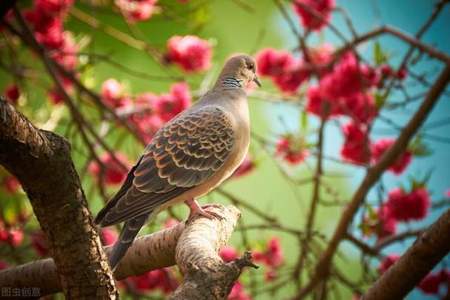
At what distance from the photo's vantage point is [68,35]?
2.40 meters

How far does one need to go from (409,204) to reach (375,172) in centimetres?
A: 29

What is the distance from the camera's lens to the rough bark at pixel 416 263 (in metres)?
1.22

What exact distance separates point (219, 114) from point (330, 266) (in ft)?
1.90

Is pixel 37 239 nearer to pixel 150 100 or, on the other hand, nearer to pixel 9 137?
pixel 150 100

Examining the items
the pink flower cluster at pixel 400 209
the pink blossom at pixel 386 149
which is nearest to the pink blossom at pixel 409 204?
the pink flower cluster at pixel 400 209

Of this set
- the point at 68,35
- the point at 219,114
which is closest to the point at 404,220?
the point at 219,114

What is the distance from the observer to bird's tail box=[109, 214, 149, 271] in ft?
4.46

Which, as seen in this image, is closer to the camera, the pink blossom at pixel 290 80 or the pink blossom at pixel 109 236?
the pink blossom at pixel 109 236

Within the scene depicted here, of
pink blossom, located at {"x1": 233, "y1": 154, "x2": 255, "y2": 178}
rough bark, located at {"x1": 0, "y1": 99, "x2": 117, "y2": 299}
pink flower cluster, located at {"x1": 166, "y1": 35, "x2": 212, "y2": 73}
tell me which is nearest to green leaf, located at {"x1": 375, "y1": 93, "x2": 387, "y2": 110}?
pink blossom, located at {"x1": 233, "y1": 154, "x2": 255, "y2": 178}

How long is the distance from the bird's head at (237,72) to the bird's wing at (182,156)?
0.18m

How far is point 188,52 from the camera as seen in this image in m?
2.28

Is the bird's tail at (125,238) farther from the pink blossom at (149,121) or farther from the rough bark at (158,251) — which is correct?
the pink blossom at (149,121)

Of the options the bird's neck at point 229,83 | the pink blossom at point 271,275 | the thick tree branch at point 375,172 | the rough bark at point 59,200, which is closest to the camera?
the rough bark at point 59,200

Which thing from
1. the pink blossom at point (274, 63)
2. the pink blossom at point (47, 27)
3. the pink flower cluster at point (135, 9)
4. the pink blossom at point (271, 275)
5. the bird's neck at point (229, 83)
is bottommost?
the pink blossom at point (271, 275)
